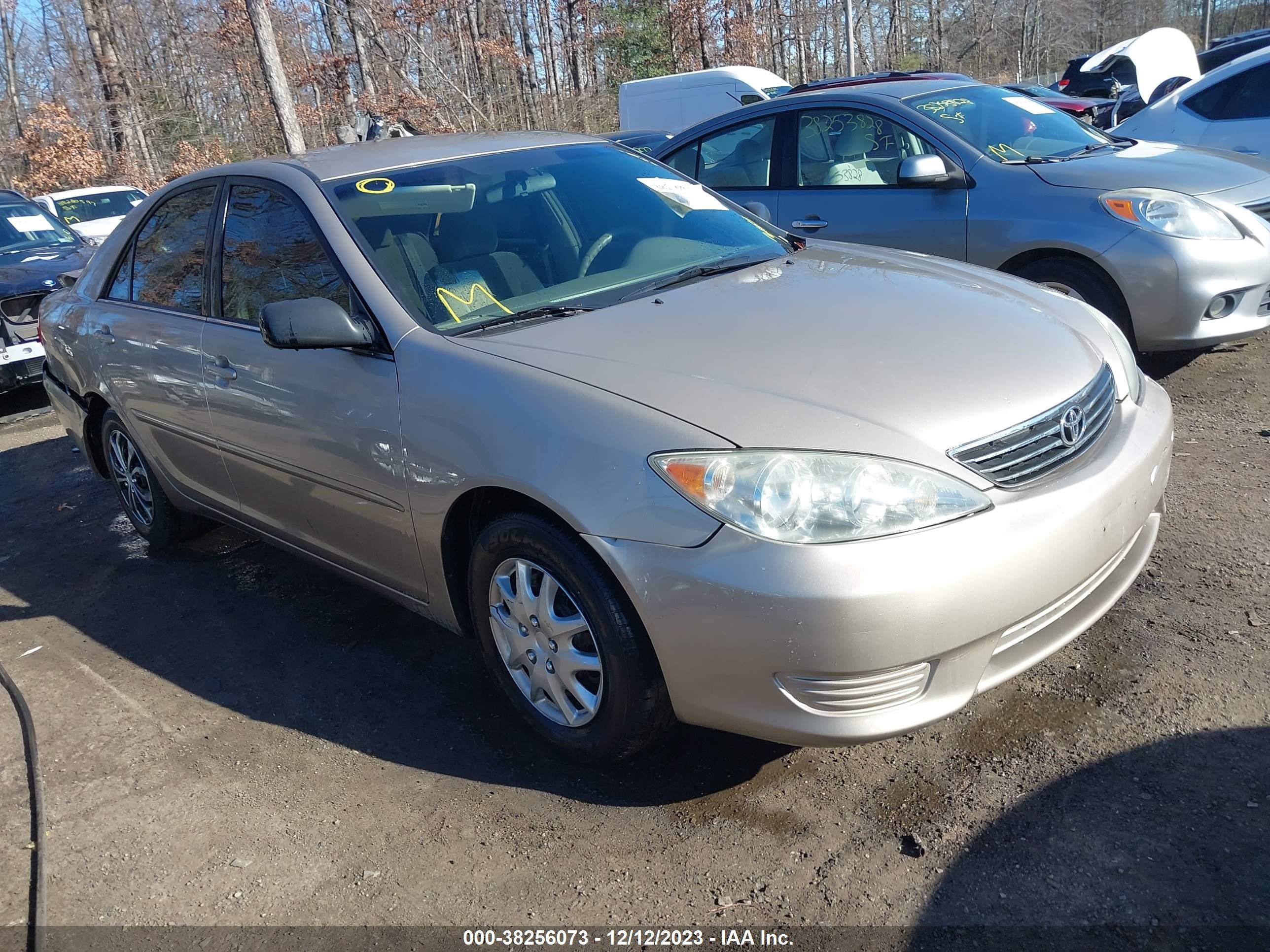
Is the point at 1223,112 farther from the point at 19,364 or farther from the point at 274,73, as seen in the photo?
the point at 274,73

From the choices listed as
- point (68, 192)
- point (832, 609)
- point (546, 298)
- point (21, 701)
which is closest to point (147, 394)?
point (21, 701)

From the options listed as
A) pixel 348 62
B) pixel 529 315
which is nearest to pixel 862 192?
pixel 529 315

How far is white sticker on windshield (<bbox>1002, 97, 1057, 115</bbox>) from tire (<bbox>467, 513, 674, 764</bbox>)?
194 inches

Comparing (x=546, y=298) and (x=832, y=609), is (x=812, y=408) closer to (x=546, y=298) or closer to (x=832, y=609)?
(x=832, y=609)

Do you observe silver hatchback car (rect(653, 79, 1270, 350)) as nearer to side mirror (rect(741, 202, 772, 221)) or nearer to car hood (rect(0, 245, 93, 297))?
side mirror (rect(741, 202, 772, 221))

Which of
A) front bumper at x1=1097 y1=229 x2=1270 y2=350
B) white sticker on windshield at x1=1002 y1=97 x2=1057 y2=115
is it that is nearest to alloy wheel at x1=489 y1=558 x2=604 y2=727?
front bumper at x1=1097 y1=229 x2=1270 y2=350

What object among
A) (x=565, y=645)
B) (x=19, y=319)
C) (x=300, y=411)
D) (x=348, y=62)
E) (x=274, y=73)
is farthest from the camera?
(x=348, y=62)

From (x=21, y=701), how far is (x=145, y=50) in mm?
32134

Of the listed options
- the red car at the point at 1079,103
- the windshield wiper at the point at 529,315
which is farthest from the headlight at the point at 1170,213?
the red car at the point at 1079,103

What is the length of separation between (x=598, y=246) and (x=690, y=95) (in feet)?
51.0

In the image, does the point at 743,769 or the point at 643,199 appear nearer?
the point at 743,769

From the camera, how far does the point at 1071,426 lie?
2.64 metres

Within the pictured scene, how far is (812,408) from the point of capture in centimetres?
249

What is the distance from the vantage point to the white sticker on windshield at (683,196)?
391cm
